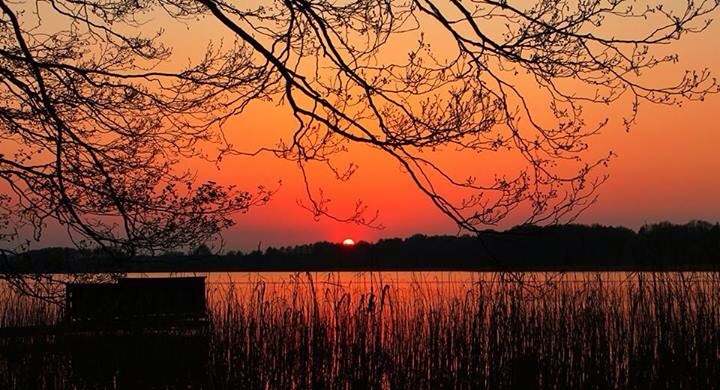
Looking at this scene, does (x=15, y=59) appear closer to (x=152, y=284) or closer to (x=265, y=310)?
(x=265, y=310)

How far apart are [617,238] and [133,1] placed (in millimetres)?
4827

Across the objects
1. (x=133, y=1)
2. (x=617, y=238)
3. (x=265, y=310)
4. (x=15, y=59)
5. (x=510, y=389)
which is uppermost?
(x=133, y=1)

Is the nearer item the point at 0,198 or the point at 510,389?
the point at 0,198

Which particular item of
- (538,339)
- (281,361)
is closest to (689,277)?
(538,339)

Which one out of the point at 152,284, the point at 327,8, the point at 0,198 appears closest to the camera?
the point at 327,8

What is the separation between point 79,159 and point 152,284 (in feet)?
8.09

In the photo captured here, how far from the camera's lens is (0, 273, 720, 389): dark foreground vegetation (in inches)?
190

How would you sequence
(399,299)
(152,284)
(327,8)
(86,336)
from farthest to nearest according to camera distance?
1. (152,284)
2. (86,336)
3. (399,299)
4. (327,8)

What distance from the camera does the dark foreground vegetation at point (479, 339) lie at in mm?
4824

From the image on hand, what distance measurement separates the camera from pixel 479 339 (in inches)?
192

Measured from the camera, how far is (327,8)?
3.36 metres

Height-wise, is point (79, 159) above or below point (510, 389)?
above

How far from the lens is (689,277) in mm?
5109

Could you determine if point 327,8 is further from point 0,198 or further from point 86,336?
point 86,336
